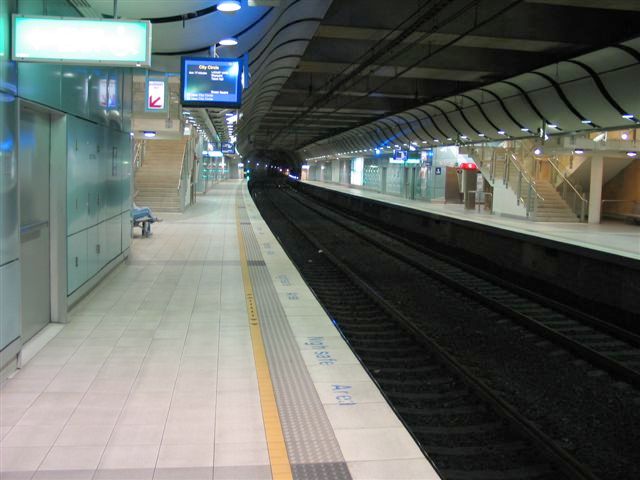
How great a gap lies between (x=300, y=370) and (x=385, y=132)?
25304 mm

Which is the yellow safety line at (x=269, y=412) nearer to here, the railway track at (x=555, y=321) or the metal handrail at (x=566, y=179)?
the railway track at (x=555, y=321)

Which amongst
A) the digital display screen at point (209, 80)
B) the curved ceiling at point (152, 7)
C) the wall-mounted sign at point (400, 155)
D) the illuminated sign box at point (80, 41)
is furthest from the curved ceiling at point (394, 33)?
the wall-mounted sign at point (400, 155)

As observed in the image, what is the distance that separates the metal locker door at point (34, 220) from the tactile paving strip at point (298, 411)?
87.7 inches

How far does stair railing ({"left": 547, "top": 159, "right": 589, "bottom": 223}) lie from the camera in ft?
69.6

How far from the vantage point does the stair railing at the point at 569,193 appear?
2122 cm

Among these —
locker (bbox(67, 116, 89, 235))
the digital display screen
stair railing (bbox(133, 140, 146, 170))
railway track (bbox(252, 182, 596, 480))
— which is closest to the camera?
railway track (bbox(252, 182, 596, 480))

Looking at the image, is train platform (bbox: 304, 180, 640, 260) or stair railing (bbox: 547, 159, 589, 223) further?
stair railing (bbox: 547, 159, 589, 223)

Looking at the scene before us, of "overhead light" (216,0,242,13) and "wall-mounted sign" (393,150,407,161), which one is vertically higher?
"overhead light" (216,0,242,13)

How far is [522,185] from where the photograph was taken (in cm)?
2212

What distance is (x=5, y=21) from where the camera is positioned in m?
4.51

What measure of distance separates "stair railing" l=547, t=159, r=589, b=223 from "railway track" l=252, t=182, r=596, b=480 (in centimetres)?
1550

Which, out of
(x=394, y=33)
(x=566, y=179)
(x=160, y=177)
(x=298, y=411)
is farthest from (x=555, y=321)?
(x=160, y=177)

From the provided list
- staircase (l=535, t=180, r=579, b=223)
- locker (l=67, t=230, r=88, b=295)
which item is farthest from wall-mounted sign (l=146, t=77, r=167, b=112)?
staircase (l=535, t=180, r=579, b=223)

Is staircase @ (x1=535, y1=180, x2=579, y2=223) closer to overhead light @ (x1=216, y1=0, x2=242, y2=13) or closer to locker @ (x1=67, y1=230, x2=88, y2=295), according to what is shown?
overhead light @ (x1=216, y1=0, x2=242, y2=13)
